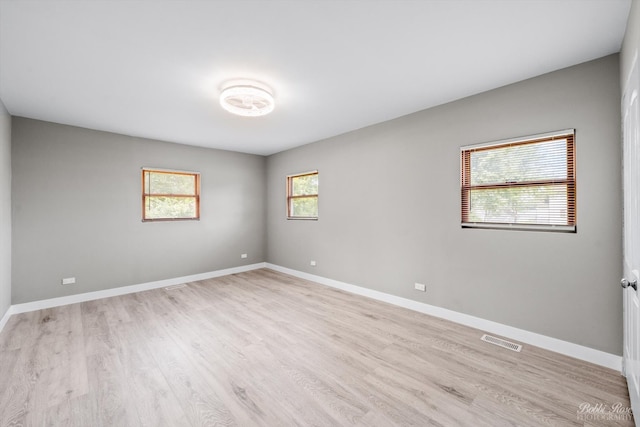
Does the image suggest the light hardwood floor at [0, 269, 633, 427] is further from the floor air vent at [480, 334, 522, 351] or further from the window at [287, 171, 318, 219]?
the window at [287, 171, 318, 219]

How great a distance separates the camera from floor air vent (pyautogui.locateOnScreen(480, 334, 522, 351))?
2.64 meters

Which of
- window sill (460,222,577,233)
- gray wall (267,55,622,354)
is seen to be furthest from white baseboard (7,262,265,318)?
window sill (460,222,577,233)

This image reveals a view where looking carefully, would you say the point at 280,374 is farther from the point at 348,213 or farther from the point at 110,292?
the point at 110,292

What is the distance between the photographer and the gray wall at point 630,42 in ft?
5.25

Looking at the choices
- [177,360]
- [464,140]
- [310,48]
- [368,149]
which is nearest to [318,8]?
[310,48]

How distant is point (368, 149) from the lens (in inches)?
167

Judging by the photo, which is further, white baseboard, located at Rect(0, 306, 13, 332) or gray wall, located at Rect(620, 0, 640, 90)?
white baseboard, located at Rect(0, 306, 13, 332)

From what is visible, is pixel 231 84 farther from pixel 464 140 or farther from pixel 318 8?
pixel 464 140

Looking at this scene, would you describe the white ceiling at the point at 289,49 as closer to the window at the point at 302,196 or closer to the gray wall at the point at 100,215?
the gray wall at the point at 100,215

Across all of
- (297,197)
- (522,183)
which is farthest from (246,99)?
(522,183)

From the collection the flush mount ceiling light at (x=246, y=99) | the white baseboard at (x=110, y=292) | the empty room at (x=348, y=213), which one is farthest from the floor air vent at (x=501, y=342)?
the white baseboard at (x=110, y=292)

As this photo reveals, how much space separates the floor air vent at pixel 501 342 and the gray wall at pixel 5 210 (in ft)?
18.1

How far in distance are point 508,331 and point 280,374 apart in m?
2.37

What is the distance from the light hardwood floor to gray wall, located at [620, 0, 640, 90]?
234 cm
